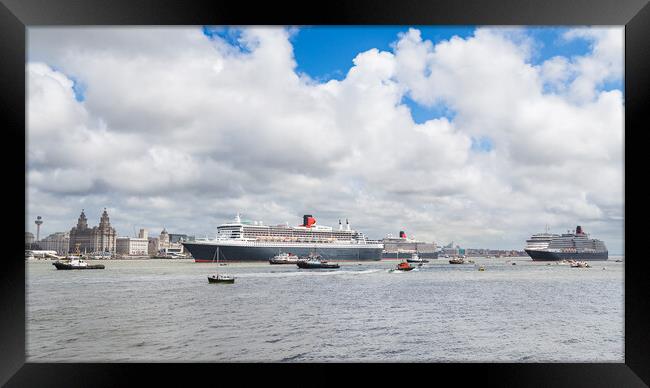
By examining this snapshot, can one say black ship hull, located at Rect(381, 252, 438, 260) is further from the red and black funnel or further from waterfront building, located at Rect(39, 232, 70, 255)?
waterfront building, located at Rect(39, 232, 70, 255)

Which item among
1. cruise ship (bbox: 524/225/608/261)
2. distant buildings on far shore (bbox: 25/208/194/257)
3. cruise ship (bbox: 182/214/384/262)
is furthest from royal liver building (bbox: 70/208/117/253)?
cruise ship (bbox: 524/225/608/261)

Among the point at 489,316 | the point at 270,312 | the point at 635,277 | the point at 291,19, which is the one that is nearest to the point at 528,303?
the point at 489,316

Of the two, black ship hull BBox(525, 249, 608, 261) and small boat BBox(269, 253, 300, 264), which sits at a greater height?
small boat BBox(269, 253, 300, 264)

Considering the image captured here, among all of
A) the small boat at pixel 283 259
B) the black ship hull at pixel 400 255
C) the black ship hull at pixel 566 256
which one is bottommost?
the black ship hull at pixel 400 255

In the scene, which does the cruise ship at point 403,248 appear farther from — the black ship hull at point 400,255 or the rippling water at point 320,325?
the rippling water at point 320,325

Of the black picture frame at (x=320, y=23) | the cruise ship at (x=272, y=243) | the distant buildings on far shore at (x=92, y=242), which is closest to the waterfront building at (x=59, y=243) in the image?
the distant buildings on far shore at (x=92, y=242)

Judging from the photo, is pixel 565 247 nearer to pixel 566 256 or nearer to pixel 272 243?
pixel 566 256
